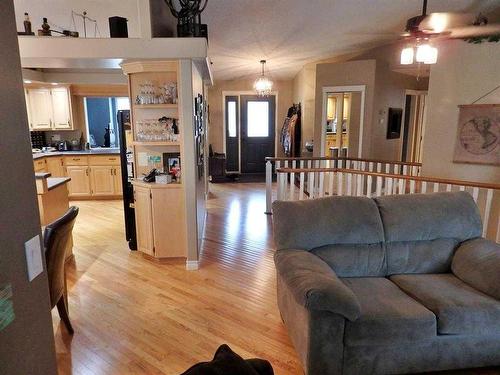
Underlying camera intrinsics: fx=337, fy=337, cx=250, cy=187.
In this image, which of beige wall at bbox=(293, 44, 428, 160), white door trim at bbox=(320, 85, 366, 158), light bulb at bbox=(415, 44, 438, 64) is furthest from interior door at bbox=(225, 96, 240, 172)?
light bulb at bbox=(415, 44, 438, 64)

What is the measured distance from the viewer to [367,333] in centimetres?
191

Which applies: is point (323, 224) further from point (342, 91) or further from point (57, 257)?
point (342, 91)

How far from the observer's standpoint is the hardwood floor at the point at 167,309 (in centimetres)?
228

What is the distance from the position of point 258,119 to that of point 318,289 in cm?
765

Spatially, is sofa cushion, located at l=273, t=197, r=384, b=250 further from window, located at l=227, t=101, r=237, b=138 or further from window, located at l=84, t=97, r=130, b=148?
window, located at l=227, t=101, r=237, b=138

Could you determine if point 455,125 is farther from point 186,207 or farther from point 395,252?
point 186,207

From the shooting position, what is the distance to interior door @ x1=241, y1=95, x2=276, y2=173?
29.6ft

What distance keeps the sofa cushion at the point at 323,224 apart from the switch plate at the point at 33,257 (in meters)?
1.64

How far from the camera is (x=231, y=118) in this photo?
9.05 m

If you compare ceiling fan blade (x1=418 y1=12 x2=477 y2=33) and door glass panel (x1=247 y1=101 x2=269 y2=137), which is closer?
ceiling fan blade (x1=418 y1=12 x2=477 y2=33)

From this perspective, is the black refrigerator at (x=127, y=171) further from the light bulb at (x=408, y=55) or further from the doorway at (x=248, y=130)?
the doorway at (x=248, y=130)

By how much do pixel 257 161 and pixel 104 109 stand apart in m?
4.04

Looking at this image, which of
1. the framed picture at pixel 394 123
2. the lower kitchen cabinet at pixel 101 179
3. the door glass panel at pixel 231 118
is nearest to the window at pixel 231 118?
the door glass panel at pixel 231 118

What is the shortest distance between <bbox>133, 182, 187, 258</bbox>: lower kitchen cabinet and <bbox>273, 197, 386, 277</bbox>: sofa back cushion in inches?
57.5
